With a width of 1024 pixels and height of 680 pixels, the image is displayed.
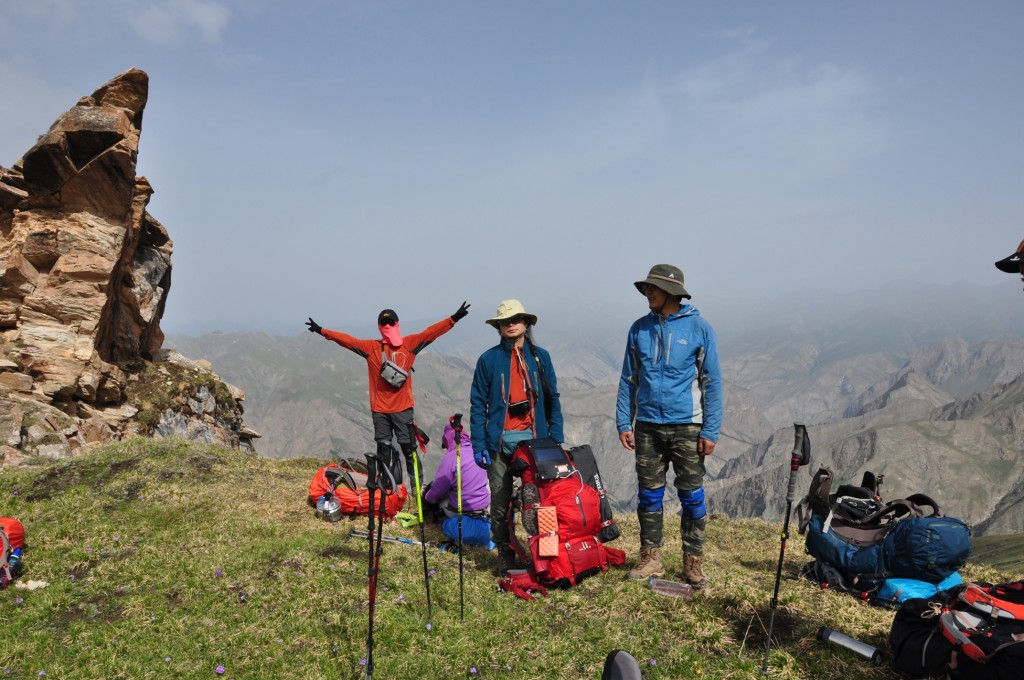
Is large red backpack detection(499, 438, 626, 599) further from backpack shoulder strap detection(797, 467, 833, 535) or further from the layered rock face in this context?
the layered rock face

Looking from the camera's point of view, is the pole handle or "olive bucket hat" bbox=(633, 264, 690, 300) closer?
the pole handle

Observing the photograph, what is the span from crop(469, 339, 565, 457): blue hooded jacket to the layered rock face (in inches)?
706

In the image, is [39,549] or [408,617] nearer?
[408,617]

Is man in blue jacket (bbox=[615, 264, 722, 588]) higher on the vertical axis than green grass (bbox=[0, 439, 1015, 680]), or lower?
higher

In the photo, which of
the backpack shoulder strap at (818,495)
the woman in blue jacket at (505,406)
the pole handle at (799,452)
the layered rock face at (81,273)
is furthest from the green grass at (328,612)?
the layered rock face at (81,273)

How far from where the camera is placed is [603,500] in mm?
10047

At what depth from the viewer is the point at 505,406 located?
32.0ft

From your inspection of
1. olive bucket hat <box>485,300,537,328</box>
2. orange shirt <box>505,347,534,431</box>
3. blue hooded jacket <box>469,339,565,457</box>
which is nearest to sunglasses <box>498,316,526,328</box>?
olive bucket hat <box>485,300,537,328</box>

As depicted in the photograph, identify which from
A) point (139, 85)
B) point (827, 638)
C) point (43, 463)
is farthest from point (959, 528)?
point (139, 85)

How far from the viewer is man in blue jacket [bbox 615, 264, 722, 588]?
8.94 meters

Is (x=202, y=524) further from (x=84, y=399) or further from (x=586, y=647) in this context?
(x=84, y=399)

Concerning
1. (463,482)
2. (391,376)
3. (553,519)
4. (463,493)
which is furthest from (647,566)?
(391,376)

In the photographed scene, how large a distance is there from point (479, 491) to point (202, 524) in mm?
5936

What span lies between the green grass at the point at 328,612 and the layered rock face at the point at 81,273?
12170mm
